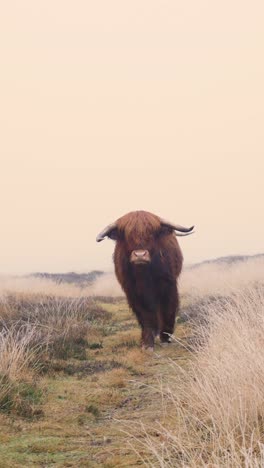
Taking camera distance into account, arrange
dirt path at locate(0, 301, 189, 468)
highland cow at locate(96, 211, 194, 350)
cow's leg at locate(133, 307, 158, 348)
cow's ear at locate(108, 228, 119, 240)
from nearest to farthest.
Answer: dirt path at locate(0, 301, 189, 468) < highland cow at locate(96, 211, 194, 350) < cow's leg at locate(133, 307, 158, 348) < cow's ear at locate(108, 228, 119, 240)

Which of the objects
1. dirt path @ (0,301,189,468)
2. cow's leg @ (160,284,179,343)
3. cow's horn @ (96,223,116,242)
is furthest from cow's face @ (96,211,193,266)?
dirt path @ (0,301,189,468)

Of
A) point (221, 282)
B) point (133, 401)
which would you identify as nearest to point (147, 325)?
point (133, 401)

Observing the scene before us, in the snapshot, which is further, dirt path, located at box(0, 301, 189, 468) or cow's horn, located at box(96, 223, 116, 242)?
cow's horn, located at box(96, 223, 116, 242)

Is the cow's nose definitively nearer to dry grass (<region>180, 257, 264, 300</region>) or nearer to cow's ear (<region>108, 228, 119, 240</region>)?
cow's ear (<region>108, 228, 119, 240</region>)

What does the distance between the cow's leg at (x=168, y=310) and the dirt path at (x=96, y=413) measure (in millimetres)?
328

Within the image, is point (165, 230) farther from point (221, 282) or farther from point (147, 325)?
point (221, 282)

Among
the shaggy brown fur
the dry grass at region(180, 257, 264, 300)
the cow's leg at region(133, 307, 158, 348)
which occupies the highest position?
the shaggy brown fur

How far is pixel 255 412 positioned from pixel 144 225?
5.46m

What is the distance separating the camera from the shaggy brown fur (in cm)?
961

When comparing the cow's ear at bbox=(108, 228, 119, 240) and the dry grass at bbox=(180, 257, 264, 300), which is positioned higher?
the cow's ear at bbox=(108, 228, 119, 240)

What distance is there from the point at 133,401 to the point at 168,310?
3.66 meters

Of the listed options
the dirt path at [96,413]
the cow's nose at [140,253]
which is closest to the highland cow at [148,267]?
the cow's nose at [140,253]

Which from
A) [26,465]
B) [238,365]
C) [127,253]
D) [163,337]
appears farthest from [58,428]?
[163,337]

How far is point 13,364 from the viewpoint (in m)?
7.03
